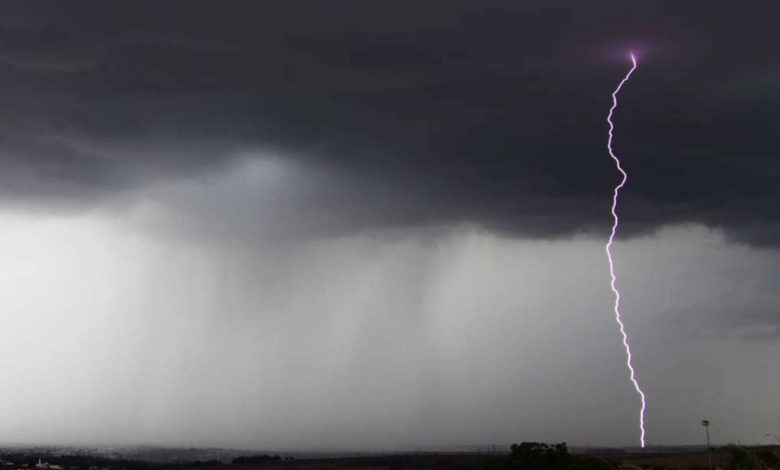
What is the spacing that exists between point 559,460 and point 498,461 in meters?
9.17

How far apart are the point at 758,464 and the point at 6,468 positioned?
199857mm

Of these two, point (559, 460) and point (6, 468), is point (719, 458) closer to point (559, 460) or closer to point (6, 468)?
point (559, 460)

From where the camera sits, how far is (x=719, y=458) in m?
159

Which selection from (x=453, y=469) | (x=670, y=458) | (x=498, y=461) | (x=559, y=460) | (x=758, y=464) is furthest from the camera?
(x=453, y=469)

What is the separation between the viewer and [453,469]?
199 meters

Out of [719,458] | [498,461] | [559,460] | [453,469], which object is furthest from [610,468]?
[453,469]

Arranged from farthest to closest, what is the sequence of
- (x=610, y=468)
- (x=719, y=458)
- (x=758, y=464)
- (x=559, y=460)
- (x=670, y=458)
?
(x=670, y=458) < (x=719, y=458) < (x=559, y=460) < (x=610, y=468) < (x=758, y=464)

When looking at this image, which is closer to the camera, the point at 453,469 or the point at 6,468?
the point at 6,468

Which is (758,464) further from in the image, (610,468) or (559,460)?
(559,460)

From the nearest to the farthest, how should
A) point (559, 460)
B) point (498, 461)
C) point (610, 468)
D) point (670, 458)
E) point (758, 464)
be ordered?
point (758, 464)
point (610, 468)
point (559, 460)
point (498, 461)
point (670, 458)

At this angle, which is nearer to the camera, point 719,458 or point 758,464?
point 758,464

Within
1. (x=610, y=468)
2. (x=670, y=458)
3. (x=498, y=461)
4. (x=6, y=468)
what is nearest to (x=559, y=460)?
(x=498, y=461)

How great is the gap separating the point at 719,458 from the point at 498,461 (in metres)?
104

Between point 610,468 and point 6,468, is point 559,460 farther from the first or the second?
A: point 6,468
